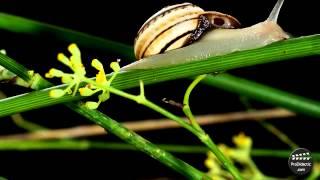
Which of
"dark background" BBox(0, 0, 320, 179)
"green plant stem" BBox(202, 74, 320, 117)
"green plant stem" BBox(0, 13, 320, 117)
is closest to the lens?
"green plant stem" BBox(0, 13, 320, 117)

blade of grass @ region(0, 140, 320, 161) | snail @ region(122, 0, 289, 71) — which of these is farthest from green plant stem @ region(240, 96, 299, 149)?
snail @ region(122, 0, 289, 71)

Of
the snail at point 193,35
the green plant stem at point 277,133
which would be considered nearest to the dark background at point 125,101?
the green plant stem at point 277,133

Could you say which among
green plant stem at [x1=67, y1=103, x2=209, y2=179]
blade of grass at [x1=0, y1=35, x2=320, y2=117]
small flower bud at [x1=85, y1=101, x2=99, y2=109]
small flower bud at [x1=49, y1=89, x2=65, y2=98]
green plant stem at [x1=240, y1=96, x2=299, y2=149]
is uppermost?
green plant stem at [x1=240, y1=96, x2=299, y2=149]

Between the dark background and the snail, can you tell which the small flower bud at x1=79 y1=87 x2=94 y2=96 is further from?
the dark background

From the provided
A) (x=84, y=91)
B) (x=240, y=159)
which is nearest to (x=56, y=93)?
(x=84, y=91)

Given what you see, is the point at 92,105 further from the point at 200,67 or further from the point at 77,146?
the point at 77,146
